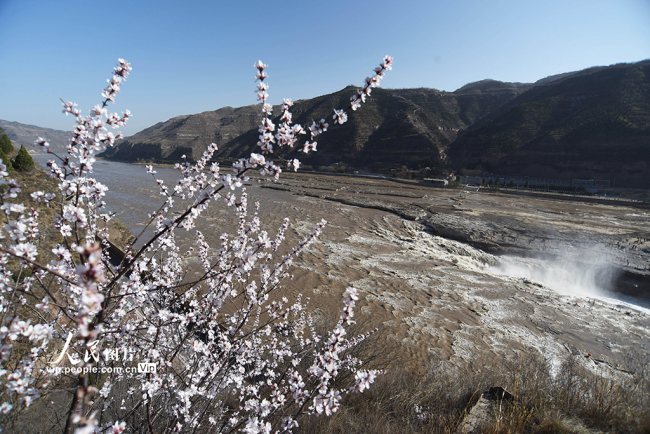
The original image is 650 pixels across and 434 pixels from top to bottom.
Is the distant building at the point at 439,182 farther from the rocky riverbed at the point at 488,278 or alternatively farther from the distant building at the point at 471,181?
the rocky riverbed at the point at 488,278

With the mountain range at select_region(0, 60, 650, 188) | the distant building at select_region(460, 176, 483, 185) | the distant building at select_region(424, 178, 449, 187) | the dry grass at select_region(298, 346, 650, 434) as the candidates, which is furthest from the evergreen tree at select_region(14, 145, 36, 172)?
the distant building at select_region(460, 176, 483, 185)

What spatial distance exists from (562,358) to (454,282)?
3.42 metres

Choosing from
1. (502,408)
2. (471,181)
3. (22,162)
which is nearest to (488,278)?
(502,408)


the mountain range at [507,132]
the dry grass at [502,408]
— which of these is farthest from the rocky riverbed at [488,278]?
the mountain range at [507,132]

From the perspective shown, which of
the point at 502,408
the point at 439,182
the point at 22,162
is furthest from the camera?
the point at 439,182

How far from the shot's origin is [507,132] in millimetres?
47250

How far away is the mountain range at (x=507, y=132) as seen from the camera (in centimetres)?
3659

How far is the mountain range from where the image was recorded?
120ft

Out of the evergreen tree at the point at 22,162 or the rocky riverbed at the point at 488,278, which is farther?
the evergreen tree at the point at 22,162

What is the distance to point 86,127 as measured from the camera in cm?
186

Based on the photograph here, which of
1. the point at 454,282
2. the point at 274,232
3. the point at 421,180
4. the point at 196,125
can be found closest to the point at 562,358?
the point at 454,282

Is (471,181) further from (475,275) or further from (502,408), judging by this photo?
(502,408)

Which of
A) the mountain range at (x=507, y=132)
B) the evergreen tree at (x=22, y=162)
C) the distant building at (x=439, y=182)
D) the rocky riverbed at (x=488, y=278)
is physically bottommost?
the rocky riverbed at (x=488, y=278)

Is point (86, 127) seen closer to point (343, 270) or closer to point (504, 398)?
point (504, 398)
